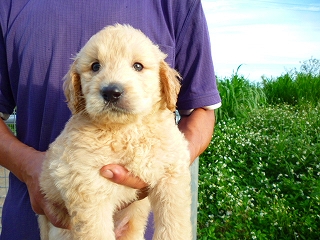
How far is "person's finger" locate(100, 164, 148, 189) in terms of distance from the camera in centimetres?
199

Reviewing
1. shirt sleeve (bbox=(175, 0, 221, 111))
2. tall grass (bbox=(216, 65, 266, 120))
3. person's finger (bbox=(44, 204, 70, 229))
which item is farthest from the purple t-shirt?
tall grass (bbox=(216, 65, 266, 120))

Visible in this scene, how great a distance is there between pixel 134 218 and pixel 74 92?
82 centimetres

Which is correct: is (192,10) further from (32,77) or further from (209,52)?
(32,77)

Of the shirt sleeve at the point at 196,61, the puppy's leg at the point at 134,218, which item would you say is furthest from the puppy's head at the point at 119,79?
the puppy's leg at the point at 134,218

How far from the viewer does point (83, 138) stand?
6.75 ft

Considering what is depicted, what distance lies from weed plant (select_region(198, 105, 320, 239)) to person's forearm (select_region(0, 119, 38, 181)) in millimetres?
3280

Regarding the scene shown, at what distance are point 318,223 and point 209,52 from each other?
3.43 meters

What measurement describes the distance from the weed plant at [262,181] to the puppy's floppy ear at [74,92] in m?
3.52

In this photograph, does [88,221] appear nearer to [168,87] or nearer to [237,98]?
[168,87]

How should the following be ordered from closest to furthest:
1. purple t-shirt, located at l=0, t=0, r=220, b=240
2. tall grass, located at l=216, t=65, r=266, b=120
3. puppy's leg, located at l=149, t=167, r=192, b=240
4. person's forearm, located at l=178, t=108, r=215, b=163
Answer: puppy's leg, located at l=149, t=167, r=192, b=240 → purple t-shirt, located at l=0, t=0, r=220, b=240 → person's forearm, located at l=178, t=108, r=215, b=163 → tall grass, located at l=216, t=65, r=266, b=120

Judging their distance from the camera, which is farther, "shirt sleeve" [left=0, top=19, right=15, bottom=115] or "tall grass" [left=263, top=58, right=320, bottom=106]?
"tall grass" [left=263, top=58, right=320, bottom=106]

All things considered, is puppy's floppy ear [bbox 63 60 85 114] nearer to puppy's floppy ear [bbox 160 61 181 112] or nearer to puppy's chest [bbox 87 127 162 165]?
puppy's chest [bbox 87 127 162 165]

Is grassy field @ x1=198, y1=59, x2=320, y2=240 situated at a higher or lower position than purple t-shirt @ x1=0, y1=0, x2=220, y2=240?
lower

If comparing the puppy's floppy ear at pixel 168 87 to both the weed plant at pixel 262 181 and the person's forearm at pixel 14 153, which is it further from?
the weed plant at pixel 262 181
